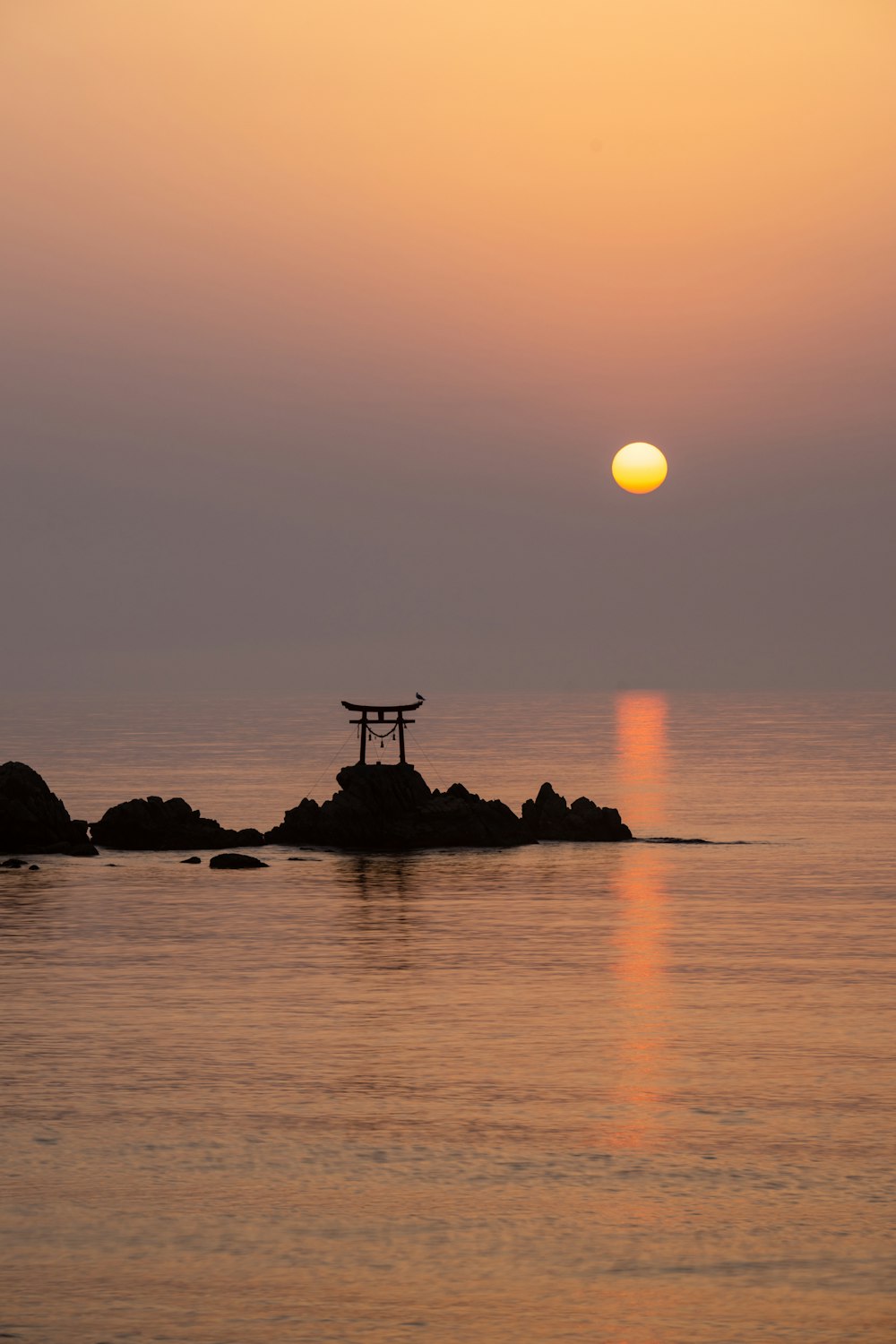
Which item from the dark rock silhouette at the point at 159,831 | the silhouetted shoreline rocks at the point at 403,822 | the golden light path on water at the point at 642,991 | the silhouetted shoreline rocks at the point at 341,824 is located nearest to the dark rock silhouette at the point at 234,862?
the silhouetted shoreline rocks at the point at 341,824

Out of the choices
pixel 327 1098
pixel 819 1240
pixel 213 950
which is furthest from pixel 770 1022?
pixel 213 950

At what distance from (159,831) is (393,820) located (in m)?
11.0

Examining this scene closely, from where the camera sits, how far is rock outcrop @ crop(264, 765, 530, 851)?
7831 cm

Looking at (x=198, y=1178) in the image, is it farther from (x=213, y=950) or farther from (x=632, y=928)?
(x=632, y=928)

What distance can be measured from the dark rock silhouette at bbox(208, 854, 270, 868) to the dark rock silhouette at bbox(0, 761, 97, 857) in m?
7.02

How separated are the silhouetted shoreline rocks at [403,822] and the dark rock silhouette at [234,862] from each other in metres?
→ 7.23

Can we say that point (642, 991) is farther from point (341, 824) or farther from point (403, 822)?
point (341, 824)

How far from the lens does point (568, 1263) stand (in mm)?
20984

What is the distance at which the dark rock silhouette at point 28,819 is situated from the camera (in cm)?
7469

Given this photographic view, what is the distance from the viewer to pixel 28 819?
248 feet

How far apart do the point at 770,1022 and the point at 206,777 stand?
4138 inches

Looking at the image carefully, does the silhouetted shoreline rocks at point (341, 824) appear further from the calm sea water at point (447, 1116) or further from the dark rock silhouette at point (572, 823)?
the calm sea water at point (447, 1116)

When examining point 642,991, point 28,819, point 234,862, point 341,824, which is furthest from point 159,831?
point 642,991

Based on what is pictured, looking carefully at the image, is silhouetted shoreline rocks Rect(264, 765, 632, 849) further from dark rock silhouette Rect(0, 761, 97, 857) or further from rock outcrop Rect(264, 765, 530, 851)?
dark rock silhouette Rect(0, 761, 97, 857)
